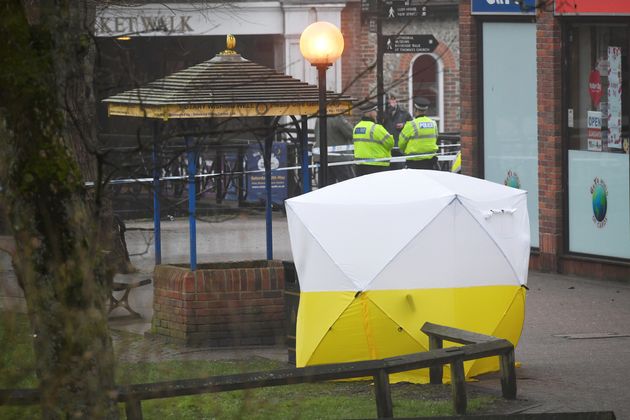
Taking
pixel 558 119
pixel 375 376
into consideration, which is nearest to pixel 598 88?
pixel 558 119

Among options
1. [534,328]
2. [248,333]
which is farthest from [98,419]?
[534,328]

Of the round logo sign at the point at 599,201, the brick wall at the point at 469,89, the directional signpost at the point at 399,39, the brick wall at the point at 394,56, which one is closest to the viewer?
the round logo sign at the point at 599,201

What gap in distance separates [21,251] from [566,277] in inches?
421

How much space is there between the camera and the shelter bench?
715 cm

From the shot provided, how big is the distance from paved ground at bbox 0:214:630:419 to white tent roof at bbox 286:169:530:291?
2.21 feet

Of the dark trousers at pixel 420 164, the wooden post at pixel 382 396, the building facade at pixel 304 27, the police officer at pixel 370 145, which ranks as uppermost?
the building facade at pixel 304 27

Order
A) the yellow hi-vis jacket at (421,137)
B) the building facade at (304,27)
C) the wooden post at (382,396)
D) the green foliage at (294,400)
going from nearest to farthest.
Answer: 1. the wooden post at (382,396)
2. the green foliage at (294,400)
3. the yellow hi-vis jacket at (421,137)
4. the building facade at (304,27)

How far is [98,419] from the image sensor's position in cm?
570

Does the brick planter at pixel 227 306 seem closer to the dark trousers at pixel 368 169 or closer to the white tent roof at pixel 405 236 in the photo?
the white tent roof at pixel 405 236

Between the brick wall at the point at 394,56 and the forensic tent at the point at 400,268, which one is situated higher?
the brick wall at the point at 394,56

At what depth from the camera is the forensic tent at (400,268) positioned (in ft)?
32.7

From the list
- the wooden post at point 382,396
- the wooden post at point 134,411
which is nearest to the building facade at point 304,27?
the wooden post at point 382,396

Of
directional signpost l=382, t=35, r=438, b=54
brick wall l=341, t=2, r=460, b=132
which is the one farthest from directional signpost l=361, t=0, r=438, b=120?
brick wall l=341, t=2, r=460, b=132

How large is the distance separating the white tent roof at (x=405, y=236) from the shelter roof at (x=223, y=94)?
153cm
